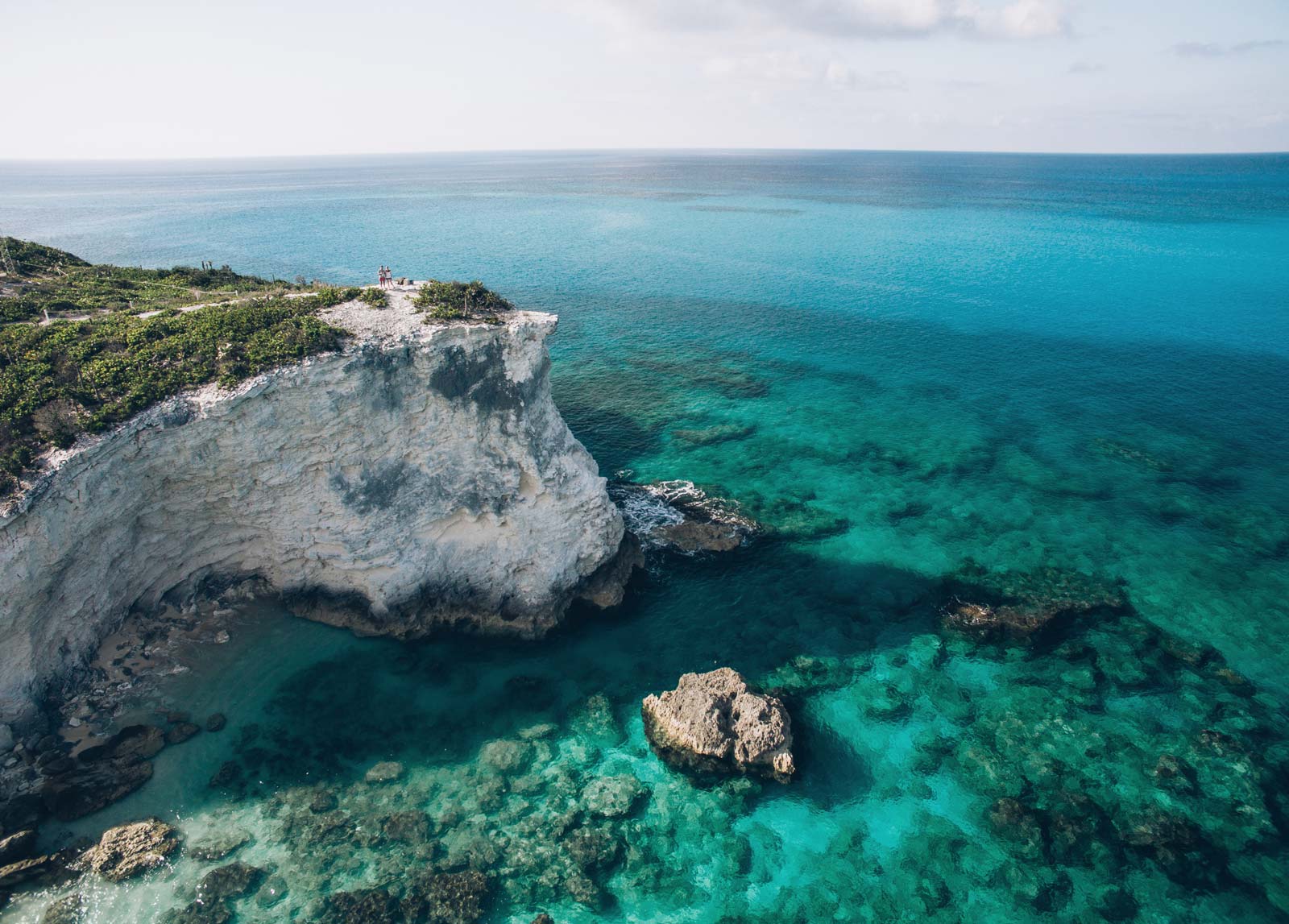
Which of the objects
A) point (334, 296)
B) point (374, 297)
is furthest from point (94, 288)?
point (374, 297)

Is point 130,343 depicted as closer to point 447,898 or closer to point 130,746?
point 130,746

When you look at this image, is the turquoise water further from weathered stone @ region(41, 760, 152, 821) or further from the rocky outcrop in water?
the rocky outcrop in water

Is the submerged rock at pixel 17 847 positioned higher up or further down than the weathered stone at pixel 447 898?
higher up

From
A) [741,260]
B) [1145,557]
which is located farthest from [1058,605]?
[741,260]

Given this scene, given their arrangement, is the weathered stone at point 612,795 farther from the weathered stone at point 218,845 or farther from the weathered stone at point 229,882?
the weathered stone at point 218,845

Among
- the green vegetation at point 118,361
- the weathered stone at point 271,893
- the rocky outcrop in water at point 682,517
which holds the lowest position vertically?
the weathered stone at point 271,893

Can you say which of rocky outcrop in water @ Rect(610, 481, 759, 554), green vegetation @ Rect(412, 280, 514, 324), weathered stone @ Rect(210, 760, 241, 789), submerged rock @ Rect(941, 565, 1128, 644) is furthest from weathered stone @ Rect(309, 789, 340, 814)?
submerged rock @ Rect(941, 565, 1128, 644)

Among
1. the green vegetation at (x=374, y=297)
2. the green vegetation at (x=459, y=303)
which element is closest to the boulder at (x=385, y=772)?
the green vegetation at (x=459, y=303)
